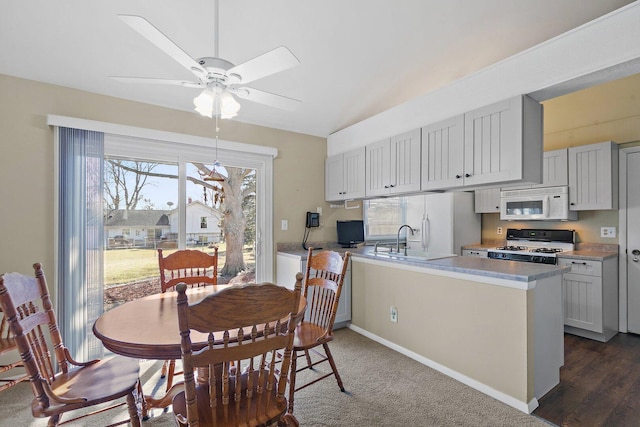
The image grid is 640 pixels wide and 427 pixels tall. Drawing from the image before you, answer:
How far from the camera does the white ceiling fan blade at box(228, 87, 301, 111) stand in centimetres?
181

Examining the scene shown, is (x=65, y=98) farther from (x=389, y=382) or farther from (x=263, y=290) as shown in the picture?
(x=389, y=382)

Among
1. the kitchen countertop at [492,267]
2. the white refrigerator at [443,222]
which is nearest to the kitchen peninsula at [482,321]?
the kitchen countertop at [492,267]

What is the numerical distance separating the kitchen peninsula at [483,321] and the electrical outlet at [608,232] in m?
2.10

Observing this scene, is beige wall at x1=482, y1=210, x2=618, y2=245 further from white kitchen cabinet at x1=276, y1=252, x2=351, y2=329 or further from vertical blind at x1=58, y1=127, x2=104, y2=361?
vertical blind at x1=58, y1=127, x2=104, y2=361

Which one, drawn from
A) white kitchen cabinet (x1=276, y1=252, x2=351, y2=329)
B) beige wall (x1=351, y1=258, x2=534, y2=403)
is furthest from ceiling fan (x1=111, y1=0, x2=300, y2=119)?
beige wall (x1=351, y1=258, x2=534, y2=403)

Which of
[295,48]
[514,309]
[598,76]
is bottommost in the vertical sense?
[514,309]

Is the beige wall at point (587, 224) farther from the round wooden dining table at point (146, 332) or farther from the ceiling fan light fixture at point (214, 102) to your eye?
the ceiling fan light fixture at point (214, 102)

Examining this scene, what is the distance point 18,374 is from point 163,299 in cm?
166

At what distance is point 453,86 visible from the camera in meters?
2.60

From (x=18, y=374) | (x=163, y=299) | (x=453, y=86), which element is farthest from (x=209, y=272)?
(x=453, y=86)

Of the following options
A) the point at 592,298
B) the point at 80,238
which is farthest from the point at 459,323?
the point at 80,238

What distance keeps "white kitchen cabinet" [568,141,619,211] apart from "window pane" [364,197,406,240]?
7.02 ft

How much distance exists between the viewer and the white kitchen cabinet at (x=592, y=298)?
10.5 feet

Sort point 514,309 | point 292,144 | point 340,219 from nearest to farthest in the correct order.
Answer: point 514,309 < point 292,144 < point 340,219
